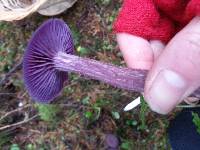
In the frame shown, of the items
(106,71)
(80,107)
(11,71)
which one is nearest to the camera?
(106,71)

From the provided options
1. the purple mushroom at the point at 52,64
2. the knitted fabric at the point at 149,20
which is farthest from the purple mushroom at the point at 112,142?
the knitted fabric at the point at 149,20

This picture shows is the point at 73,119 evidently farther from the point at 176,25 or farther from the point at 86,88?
the point at 176,25

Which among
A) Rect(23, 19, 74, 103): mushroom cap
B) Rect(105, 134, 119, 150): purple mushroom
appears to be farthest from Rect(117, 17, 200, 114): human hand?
Rect(105, 134, 119, 150): purple mushroom

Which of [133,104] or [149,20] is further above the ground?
[149,20]

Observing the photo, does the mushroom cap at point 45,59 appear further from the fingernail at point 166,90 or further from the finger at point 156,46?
the fingernail at point 166,90

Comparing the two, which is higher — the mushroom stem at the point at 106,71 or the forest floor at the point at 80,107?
the mushroom stem at the point at 106,71

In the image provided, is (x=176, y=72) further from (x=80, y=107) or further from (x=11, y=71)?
(x=11, y=71)

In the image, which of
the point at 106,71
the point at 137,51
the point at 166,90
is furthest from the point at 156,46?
the point at 166,90
